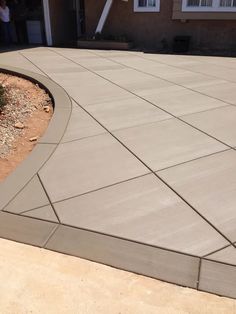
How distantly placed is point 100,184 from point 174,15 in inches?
418

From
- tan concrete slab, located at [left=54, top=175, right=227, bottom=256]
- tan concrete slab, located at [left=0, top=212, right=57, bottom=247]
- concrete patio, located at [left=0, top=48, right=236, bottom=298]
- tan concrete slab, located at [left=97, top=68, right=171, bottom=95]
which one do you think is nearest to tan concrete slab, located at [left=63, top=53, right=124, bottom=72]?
tan concrete slab, located at [left=97, top=68, right=171, bottom=95]

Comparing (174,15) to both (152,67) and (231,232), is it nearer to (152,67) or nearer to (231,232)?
(152,67)

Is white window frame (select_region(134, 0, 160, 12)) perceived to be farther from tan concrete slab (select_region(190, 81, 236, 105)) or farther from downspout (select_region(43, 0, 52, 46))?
tan concrete slab (select_region(190, 81, 236, 105))

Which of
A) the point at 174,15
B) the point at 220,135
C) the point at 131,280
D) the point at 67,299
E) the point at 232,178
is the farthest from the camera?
the point at 174,15

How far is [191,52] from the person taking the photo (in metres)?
12.6

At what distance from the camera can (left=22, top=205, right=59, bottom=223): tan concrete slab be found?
3.29 m

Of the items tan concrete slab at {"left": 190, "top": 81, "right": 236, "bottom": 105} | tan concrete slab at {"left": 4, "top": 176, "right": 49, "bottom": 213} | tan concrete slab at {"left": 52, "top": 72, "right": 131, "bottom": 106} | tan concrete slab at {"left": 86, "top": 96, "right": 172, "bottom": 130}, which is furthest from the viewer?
tan concrete slab at {"left": 52, "top": 72, "right": 131, "bottom": 106}

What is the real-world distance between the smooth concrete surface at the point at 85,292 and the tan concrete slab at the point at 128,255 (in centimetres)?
7

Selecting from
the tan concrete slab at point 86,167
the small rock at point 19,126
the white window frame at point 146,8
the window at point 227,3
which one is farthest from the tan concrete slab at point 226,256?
the white window frame at point 146,8

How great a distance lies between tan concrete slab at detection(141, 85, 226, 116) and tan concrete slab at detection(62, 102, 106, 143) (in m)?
1.42

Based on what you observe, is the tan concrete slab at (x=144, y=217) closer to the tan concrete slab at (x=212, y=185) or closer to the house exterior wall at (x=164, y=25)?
the tan concrete slab at (x=212, y=185)

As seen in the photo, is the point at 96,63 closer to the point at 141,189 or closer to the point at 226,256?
the point at 141,189

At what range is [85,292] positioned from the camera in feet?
8.20

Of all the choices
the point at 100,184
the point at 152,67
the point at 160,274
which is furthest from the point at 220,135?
the point at 152,67
